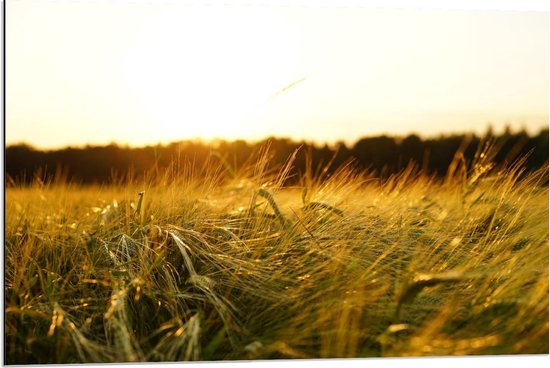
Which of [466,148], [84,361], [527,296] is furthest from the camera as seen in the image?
[466,148]

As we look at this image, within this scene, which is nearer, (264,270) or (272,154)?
(264,270)

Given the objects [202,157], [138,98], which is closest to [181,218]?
[202,157]

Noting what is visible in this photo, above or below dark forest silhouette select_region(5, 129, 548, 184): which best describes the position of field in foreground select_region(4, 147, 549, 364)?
below

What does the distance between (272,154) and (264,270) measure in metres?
0.48

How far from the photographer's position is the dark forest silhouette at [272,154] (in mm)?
2668

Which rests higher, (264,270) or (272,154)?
(272,154)

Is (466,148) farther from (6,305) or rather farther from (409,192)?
(6,305)

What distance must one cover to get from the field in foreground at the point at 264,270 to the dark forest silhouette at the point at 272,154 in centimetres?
6

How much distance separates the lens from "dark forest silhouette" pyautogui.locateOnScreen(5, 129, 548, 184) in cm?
267

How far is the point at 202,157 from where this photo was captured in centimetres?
269

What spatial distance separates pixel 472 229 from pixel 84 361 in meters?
1.56

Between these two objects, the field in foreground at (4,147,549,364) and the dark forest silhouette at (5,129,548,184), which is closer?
the field in foreground at (4,147,549,364)

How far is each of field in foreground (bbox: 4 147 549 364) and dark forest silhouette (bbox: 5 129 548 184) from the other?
0.06 m

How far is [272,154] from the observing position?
273 cm
